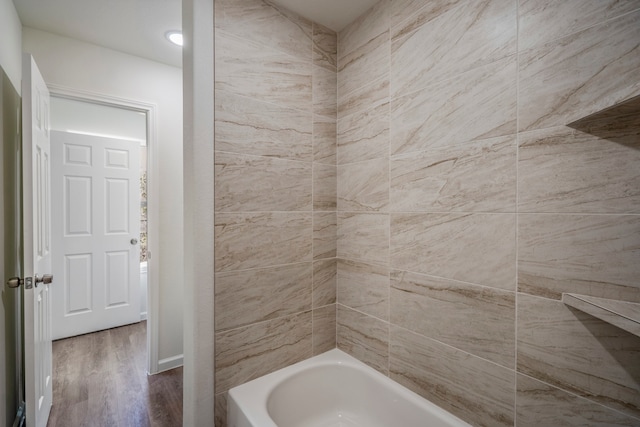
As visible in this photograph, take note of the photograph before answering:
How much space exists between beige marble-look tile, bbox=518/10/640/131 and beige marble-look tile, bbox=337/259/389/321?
0.90 metres

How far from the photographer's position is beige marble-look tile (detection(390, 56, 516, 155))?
1038mm

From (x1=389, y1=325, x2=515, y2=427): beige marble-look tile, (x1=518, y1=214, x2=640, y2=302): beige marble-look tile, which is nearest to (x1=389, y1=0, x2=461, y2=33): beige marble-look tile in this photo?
(x1=518, y1=214, x2=640, y2=302): beige marble-look tile

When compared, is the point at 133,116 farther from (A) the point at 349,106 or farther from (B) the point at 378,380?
(B) the point at 378,380

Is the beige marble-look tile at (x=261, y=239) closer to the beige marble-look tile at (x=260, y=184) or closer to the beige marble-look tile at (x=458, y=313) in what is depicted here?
the beige marble-look tile at (x=260, y=184)

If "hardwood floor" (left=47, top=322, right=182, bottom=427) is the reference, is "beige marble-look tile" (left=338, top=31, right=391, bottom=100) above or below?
above

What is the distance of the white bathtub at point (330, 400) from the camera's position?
1246mm

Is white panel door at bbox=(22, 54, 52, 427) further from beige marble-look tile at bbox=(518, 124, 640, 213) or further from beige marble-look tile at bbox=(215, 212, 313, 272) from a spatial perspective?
beige marble-look tile at bbox=(518, 124, 640, 213)

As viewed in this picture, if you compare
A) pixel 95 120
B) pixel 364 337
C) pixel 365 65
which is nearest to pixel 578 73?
pixel 365 65

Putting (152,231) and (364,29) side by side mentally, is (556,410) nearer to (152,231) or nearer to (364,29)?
(364,29)

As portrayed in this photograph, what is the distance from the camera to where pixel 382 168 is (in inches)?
58.3

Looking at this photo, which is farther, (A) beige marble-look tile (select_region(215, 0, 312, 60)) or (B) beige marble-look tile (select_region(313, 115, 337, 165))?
(B) beige marble-look tile (select_region(313, 115, 337, 165))

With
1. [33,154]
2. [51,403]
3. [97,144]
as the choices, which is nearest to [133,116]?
[97,144]

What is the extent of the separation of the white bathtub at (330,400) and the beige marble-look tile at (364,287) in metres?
0.31

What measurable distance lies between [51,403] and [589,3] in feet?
11.2
